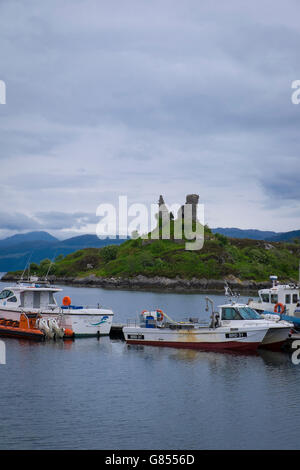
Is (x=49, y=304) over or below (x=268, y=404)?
over

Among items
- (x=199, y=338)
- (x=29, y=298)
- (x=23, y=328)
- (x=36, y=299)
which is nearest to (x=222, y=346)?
(x=199, y=338)

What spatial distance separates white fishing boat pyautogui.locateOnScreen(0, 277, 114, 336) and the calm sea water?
535 centimetres

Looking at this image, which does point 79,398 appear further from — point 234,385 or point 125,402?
point 234,385

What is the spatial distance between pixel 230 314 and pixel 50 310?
1800 centimetres

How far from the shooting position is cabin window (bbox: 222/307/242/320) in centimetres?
4334

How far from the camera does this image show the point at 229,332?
43.0m

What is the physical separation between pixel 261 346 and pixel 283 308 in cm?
620

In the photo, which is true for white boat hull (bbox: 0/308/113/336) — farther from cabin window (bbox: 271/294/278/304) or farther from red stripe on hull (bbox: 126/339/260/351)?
cabin window (bbox: 271/294/278/304)

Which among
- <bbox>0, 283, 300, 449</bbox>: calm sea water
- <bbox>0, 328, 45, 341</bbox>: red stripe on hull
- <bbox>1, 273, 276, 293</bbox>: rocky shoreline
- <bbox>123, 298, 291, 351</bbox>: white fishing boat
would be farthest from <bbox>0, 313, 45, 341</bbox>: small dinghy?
<bbox>1, 273, 276, 293</bbox>: rocky shoreline

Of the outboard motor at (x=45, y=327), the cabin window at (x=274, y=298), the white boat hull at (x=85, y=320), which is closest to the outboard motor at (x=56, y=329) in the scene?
the outboard motor at (x=45, y=327)
